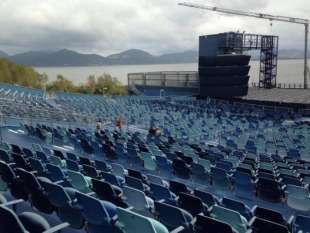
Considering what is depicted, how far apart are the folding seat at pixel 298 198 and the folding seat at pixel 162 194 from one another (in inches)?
123

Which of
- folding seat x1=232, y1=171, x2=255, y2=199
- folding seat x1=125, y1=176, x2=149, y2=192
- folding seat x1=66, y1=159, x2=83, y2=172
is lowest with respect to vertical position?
folding seat x1=232, y1=171, x2=255, y2=199

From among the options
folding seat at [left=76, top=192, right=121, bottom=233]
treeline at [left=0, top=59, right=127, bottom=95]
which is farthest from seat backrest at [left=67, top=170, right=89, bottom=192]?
treeline at [left=0, top=59, right=127, bottom=95]

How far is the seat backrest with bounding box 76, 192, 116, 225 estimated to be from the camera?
182 inches

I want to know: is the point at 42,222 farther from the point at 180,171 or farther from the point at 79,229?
the point at 180,171

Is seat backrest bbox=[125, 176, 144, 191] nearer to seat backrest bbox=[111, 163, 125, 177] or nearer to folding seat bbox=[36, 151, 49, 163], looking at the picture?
seat backrest bbox=[111, 163, 125, 177]

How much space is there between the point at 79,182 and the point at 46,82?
88722 millimetres

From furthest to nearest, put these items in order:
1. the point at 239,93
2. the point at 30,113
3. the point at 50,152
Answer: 1. the point at 239,93
2. the point at 30,113
3. the point at 50,152

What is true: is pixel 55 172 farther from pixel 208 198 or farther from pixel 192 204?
pixel 208 198

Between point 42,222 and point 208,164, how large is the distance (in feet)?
21.7

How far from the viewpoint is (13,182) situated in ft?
18.7

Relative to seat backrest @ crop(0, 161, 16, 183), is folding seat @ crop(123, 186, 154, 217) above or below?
below

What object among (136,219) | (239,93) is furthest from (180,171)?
(239,93)

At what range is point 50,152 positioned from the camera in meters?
8.91

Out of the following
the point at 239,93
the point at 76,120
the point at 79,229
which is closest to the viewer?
the point at 79,229
